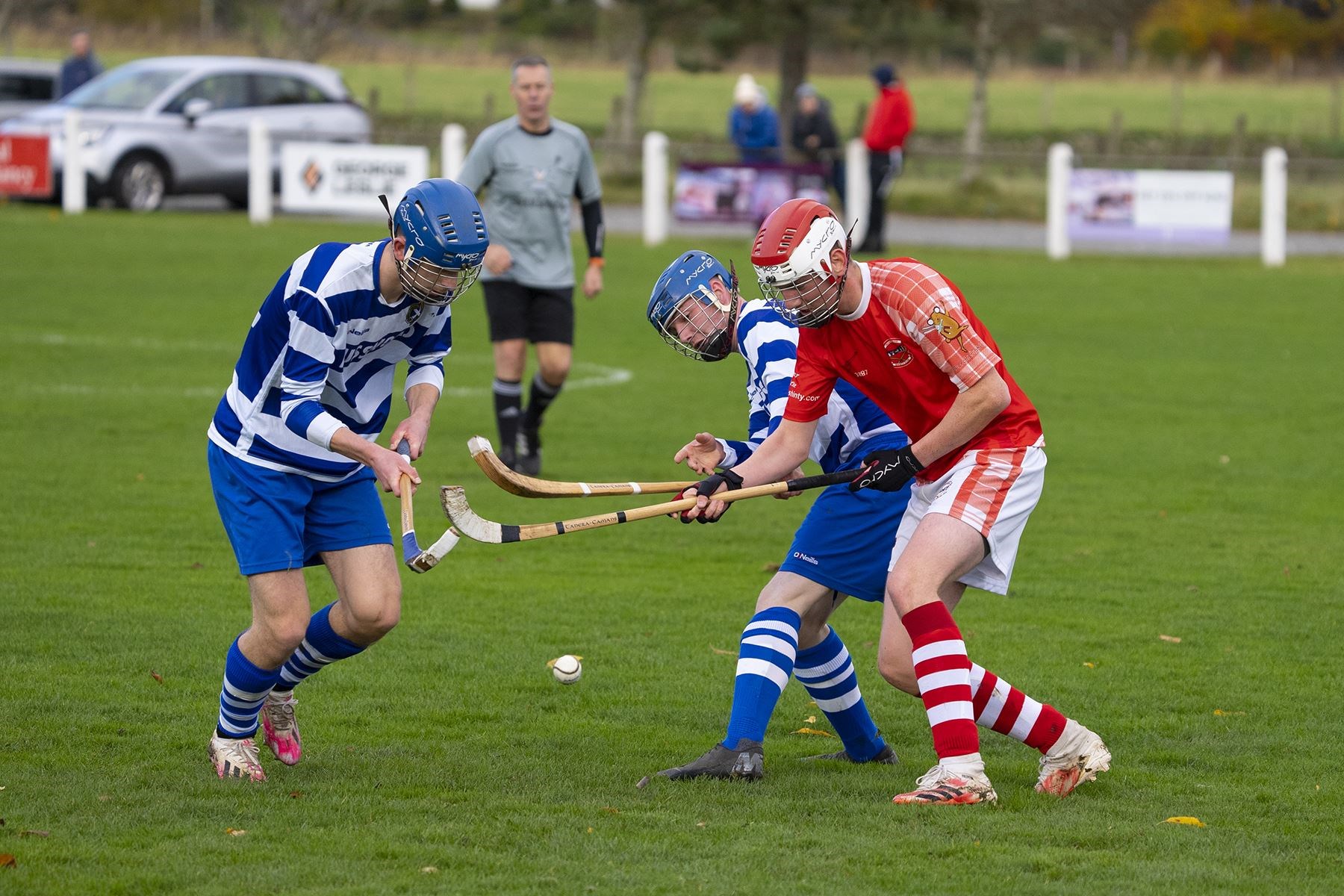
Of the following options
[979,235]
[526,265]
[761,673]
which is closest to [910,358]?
[761,673]

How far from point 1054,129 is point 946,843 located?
38.6 m

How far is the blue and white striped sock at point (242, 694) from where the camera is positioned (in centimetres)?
517

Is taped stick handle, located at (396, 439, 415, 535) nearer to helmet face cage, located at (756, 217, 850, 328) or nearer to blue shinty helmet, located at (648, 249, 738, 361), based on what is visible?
blue shinty helmet, located at (648, 249, 738, 361)

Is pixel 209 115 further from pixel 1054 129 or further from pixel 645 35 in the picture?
pixel 1054 129

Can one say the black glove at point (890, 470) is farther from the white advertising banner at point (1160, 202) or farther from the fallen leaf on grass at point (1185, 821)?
the white advertising banner at point (1160, 202)

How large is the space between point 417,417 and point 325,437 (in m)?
0.42

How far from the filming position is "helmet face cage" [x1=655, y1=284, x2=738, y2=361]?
5.38m

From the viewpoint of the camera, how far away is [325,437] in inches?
194

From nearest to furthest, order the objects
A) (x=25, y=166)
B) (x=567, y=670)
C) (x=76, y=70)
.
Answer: (x=567, y=670) → (x=25, y=166) → (x=76, y=70)

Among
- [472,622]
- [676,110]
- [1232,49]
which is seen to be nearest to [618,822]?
[472,622]

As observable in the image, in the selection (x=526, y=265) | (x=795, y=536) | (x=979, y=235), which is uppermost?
(x=979, y=235)

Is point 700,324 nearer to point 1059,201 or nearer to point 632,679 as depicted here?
point 632,679

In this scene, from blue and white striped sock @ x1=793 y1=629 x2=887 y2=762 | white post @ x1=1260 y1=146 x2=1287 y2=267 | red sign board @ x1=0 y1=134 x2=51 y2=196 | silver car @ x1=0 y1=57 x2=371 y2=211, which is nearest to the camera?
blue and white striped sock @ x1=793 y1=629 x2=887 y2=762

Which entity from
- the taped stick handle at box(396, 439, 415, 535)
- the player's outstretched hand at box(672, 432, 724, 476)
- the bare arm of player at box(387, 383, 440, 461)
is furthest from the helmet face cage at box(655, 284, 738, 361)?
the taped stick handle at box(396, 439, 415, 535)
